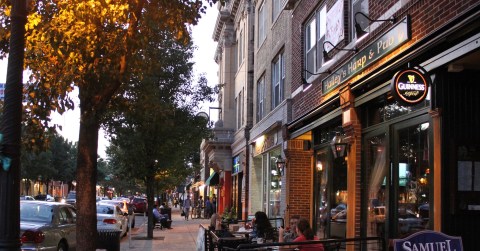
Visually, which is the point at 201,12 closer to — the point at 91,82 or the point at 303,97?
the point at 91,82

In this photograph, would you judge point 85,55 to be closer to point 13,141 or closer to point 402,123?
point 13,141

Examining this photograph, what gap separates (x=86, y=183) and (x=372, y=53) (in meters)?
5.01

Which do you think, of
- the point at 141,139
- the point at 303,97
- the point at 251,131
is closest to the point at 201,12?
the point at 303,97

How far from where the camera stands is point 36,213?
11875 mm

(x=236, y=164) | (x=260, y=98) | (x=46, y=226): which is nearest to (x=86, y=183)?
(x=46, y=226)

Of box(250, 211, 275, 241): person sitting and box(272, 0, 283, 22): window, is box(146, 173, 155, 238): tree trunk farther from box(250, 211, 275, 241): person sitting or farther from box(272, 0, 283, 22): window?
box(250, 211, 275, 241): person sitting

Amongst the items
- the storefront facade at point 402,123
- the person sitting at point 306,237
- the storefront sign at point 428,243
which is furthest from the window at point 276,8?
the storefront sign at point 428,243

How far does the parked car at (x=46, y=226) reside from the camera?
10578mm

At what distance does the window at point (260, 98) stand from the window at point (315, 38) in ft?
22.2

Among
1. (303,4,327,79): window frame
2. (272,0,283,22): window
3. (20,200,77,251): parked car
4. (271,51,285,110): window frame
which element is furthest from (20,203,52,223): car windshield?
(272,0,283,22): window

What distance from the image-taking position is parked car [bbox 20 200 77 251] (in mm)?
10578

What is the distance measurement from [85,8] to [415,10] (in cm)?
460

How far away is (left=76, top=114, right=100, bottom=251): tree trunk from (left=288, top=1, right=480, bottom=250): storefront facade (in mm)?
4288

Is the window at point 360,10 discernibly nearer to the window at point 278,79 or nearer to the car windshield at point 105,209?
the window at point 278,79
